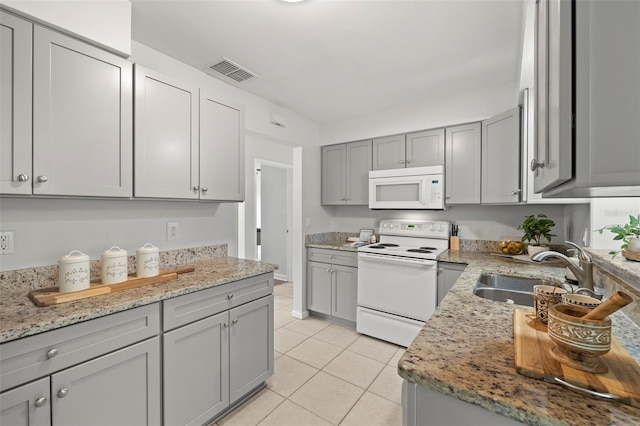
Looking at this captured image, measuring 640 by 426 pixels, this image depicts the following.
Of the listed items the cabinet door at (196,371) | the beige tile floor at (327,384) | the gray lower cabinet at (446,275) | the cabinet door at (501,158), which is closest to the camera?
the cabinet door at (196,371)

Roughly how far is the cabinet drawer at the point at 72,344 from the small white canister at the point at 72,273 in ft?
1.05

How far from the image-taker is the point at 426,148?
9.73ft

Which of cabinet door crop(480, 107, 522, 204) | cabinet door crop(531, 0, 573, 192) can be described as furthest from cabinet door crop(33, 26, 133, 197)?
cabinet door crop(480, 107, 522, 204)

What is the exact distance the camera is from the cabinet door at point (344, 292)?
312 cm

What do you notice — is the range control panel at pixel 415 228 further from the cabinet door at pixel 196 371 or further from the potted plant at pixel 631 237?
the cabinet door at pixel 196 371

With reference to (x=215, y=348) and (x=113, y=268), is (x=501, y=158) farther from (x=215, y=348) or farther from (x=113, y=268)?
(x=113, y=268)

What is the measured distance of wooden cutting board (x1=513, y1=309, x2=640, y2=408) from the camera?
625mm

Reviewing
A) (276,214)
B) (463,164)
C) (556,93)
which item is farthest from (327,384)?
(276,214)

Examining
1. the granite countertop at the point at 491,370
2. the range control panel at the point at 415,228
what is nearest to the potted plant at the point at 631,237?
the granite countertop at the point at 491,370

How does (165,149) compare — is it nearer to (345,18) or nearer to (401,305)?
(345,18)

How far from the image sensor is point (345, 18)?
67.0 inches

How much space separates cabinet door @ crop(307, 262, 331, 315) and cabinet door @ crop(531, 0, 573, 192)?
2.72 meters

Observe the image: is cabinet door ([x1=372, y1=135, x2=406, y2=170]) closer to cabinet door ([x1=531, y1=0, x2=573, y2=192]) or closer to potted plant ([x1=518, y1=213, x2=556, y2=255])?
potted plant ([x1=518, y1=213, x2=556, y2=255])

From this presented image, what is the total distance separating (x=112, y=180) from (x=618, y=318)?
2497mm
